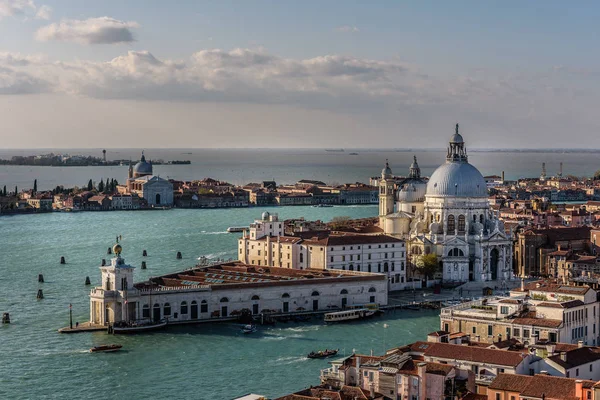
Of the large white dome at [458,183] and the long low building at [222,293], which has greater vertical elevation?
the large white dome at [458,183]

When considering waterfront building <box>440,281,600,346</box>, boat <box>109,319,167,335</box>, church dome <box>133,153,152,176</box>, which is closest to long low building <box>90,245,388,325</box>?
boat <box>109,319,167,335</box>

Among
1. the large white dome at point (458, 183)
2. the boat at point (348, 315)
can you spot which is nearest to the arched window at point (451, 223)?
the large white dome at point (458, 183)

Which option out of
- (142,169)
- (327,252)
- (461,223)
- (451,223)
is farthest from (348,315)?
(142,169)

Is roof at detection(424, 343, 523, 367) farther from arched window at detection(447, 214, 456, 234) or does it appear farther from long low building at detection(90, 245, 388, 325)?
arched window at detection(447, 214, 456, 234)

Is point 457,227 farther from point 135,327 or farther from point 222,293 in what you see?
point 135,327

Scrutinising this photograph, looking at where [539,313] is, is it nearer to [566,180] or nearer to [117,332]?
[117,332]

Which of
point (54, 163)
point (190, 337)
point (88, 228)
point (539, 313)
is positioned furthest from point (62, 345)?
point (54, 163)

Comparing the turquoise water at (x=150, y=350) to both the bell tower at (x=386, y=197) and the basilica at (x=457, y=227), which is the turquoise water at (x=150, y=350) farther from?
the bell tower at (x=386, y=197)
